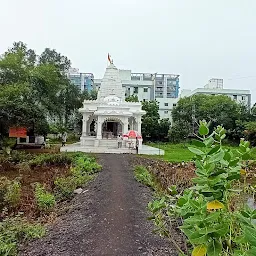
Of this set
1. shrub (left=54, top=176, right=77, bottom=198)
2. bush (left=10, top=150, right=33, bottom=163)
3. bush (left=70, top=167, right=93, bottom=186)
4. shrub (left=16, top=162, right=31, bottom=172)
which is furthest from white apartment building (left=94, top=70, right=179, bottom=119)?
shrub (left=54, top=176, right=77, bottom=198)

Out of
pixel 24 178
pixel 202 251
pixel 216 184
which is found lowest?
pixel 24 178

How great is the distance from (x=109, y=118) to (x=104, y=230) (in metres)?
17.2

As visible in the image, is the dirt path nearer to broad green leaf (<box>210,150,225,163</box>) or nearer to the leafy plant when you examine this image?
the leafy plant

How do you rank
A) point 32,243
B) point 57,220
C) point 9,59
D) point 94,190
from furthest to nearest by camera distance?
point 9,59 → point 94,190 → point 57,220 → point 32,243

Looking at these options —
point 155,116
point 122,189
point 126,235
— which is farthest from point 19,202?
point 155,116

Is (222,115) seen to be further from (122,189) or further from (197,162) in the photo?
(197,162)

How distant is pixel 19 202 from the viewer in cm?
634

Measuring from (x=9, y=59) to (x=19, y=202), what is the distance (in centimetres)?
1567

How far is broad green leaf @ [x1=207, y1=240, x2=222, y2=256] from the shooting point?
1.12 m

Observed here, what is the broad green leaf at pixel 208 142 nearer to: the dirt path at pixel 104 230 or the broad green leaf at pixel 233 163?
the broad green leaf at pixel 233 163

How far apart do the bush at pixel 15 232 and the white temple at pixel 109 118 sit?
13.8m

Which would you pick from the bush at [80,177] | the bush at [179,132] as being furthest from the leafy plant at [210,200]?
the bush at [179,132]

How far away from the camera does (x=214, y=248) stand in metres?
1.13

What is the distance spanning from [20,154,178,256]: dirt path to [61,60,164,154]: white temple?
12.3 metres
